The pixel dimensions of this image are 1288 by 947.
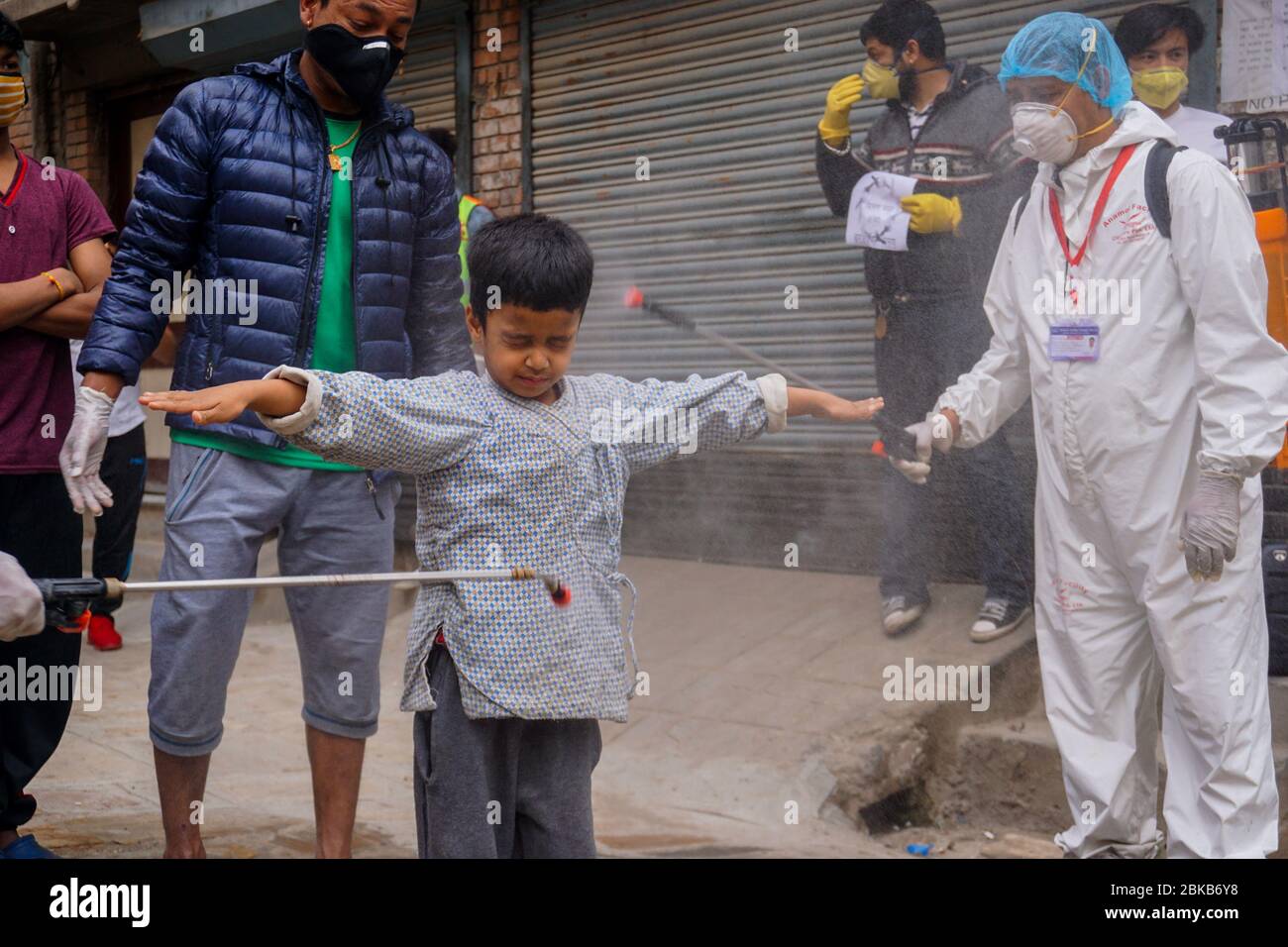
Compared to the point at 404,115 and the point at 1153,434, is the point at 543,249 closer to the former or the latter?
the point at 404,115

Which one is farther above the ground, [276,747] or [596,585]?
[596,585]

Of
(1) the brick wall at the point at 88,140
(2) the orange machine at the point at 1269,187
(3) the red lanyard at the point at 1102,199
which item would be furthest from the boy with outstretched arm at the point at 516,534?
(1) the brick wall at the point at 88,140

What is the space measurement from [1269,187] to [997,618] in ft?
5.78

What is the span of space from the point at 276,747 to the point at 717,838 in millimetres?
1874

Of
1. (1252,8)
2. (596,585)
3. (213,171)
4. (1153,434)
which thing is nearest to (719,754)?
(1153,434)

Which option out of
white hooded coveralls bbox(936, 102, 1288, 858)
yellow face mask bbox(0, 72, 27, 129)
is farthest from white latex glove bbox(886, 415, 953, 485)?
yellow face mask bbox(0, 72, 27, 129)

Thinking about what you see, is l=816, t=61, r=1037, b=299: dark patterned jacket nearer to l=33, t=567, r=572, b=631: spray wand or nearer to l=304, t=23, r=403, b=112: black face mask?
l=304, t=23, r=403, b=112: black face mask

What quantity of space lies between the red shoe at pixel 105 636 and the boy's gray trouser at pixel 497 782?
14.4 ft

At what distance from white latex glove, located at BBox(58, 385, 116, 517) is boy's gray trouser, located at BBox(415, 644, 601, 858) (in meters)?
1.08

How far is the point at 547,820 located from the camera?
Result: 8.71 ft

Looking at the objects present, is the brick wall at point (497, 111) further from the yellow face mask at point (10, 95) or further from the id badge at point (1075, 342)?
the id badge at point (1075, 342)

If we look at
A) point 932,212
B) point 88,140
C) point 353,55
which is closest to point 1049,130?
point 932,212

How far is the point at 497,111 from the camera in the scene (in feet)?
24.8

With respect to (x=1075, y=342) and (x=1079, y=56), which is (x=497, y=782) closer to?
(x=1075, y=342)
